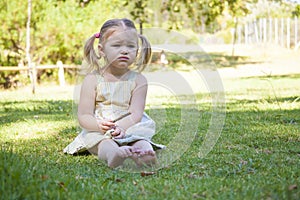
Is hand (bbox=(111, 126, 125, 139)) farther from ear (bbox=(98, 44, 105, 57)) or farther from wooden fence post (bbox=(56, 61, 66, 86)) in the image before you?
wooden fence post (bbox=(56, 61, 66, 86))

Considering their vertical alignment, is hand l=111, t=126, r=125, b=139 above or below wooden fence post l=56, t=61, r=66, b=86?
above

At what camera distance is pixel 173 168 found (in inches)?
125

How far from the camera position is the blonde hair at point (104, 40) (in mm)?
3666

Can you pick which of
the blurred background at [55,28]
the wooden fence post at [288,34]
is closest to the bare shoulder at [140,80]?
the blurred background at [55,28]

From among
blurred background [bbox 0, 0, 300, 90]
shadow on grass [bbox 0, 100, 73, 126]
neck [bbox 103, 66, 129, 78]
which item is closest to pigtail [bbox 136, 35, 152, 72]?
neck [bbox 103, 66, 129, 78]

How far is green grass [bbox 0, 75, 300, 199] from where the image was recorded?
238 cm

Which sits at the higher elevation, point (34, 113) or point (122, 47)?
point (122, 47)

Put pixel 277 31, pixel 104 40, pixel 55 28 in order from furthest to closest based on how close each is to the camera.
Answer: pixel 277 31 < pixel 55 28 < pixel 104 40

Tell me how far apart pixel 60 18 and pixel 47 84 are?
1.98 metres

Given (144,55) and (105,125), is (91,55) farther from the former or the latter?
(105,125)

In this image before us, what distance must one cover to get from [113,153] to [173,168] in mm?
369

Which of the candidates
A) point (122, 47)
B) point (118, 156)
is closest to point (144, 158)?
point (118, 156)

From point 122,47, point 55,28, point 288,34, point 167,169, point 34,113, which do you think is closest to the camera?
point 167,169

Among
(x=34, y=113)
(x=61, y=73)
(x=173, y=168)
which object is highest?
(x=173, y=168)
